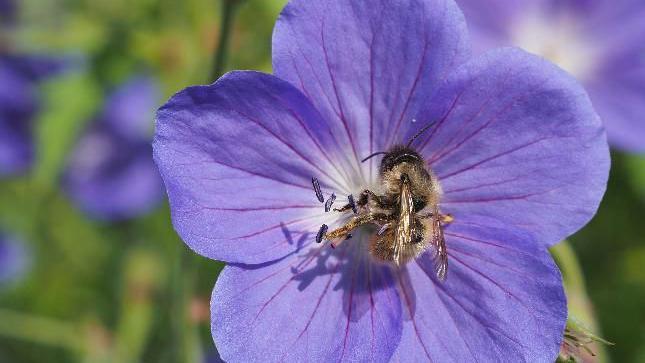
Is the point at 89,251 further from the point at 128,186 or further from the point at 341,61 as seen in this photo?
the point at 341,61

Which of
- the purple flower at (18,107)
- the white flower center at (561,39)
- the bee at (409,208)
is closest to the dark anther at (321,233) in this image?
the bee at (409,208)

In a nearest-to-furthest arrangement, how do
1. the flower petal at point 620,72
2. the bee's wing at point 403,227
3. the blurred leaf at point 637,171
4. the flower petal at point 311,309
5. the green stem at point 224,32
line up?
the bee's wing at point 403,227 < the flower petal at point 311,309 < the green stem at point 224,32 < the flower petal at point 620,72 < the blurred leaf at point 637,171

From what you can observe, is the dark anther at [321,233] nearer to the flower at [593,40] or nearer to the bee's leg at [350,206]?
the bee's leg at [350,206]

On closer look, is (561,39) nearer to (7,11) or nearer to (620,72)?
(620,72)

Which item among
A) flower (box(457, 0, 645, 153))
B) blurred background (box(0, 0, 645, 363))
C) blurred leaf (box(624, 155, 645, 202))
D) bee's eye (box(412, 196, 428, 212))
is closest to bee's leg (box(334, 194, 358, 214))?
bee's eye (box(412, 196, 428, 212))

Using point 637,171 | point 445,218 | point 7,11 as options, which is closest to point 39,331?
point 7,11

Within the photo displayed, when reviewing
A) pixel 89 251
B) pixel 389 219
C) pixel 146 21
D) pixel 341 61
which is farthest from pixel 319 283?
pixel 89 251

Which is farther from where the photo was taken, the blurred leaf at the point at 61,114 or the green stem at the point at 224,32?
the blurred leaf at the point at 61,114

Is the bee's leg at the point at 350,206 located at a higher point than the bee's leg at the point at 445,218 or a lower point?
lower

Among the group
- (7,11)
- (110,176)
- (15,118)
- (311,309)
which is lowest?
(110,176)
